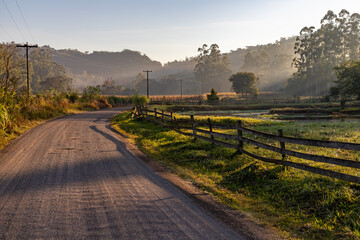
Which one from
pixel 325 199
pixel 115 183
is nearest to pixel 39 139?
pixel 115 183

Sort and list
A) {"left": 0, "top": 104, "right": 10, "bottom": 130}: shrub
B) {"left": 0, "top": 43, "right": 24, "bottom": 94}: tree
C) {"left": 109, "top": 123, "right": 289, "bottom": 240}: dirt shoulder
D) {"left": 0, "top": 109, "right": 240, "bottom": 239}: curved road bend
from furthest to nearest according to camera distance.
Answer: {"left": 0, "top": 43, "right": 24, "bottom": 94}: tree, {"left": 0, "top": 104, "right": 10, "bottom": 130}: shrub, {"left": 109, "top": 123, "right": 289, "bottom": 240}: dirt shoulder, {"left": 0, "top": 109, "right": 240, "bottom": 239}: curved road bend

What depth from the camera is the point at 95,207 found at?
21.5 feet

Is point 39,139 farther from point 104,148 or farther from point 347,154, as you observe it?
point 347,154

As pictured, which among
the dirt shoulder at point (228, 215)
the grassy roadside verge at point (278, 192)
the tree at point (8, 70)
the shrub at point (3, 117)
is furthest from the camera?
the tree at point (8, 70)

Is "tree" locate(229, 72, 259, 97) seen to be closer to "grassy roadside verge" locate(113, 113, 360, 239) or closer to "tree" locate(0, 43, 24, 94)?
"tree" locate(0, 43, 24, 94)

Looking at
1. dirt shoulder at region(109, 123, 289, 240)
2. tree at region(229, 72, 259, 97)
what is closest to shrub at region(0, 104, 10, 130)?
dirt shoulder at region(109, 123, 289, 240)

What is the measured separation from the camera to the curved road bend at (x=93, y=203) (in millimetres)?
5402

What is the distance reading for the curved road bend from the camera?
213 inches

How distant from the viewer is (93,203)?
6805 mm

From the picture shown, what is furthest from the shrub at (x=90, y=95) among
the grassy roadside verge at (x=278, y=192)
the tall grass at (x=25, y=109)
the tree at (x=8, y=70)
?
the grassy roadside verge at (x=278, y=192)

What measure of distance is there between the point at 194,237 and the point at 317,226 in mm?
2660

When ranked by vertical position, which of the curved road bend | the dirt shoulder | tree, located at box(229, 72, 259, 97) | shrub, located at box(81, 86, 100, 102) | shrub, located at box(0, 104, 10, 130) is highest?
tree, located at box(229, 72, 259, 97)

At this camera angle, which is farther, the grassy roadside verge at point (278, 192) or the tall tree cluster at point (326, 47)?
the tall tree cluster at point (326, 47)

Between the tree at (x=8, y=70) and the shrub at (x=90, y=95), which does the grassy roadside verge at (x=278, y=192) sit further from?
the shrub at (x=90, y=95)
